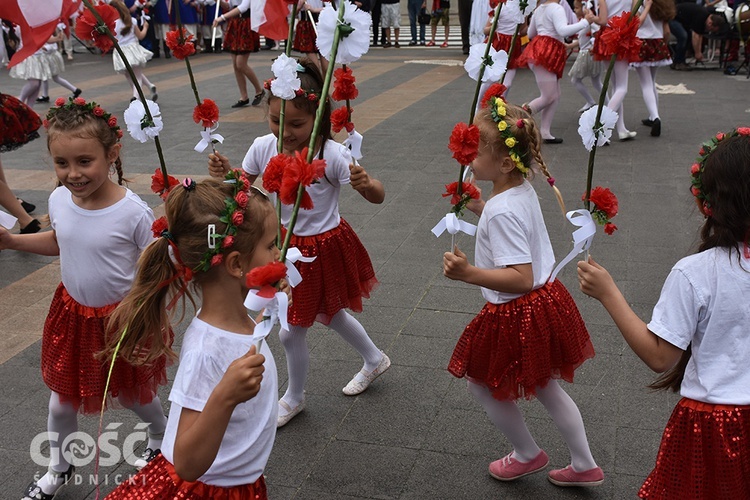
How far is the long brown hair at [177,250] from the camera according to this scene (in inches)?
87.2

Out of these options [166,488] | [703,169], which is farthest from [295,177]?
[703,169]

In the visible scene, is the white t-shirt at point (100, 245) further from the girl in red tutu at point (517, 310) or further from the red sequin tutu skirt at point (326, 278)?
the girl in red tutu at point (517, 310)

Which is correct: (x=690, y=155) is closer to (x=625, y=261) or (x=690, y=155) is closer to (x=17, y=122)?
(x=625, y=261)

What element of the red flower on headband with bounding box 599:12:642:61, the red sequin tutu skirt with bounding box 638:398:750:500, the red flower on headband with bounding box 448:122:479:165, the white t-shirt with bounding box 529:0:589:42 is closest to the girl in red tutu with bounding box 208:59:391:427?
the red flower on headband with bounding box 448:122:479:165

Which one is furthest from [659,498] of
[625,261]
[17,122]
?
[17,122]

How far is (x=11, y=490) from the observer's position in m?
3.24

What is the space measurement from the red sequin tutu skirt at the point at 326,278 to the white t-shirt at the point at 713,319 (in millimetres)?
1666

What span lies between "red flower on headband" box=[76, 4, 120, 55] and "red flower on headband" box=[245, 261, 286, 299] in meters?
1.38

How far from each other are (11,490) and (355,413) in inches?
58.9

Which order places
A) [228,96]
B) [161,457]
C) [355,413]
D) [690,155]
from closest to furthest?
[161,457], [355,413], [690,155], [228,96]

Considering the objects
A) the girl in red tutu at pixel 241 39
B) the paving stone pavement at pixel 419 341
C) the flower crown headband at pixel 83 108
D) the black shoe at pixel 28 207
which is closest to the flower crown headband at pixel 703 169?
the paving stone pavement at pixel 419 341

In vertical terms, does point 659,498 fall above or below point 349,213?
above

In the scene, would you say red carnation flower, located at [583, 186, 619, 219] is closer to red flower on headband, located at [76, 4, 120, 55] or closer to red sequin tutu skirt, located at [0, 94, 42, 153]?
red flower on headband, located at [76, 4, 120, 55]

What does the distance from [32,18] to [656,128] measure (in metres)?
7.44
